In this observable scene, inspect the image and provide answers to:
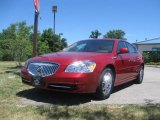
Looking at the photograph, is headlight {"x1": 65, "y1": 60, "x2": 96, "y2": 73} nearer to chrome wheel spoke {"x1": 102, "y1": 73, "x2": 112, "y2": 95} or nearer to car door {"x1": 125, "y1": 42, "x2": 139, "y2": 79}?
chrome wheel spoke {"x1": 102, "y1": 73, "x2": 112, "y2": 95}

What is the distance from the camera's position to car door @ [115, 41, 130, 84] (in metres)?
8.67

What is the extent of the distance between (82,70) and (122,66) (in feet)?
6.51

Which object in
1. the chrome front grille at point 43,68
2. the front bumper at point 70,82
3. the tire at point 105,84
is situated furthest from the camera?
the tire at point 105,84

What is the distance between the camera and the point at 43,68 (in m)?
7.51

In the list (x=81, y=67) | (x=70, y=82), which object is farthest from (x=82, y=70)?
(x=70, y=82)

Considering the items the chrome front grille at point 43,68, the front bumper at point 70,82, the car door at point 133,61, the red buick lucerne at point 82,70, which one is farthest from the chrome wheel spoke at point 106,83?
the car door at point 133,61

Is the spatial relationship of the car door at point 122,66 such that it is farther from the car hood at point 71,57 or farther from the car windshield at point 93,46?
the car hood at point 71,57

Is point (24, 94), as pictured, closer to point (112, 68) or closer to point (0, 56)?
point (112, 68)

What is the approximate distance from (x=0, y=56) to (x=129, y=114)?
3882 cm

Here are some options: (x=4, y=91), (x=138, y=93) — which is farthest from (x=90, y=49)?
(x=4, y=91)

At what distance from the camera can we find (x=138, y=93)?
30.0 feet

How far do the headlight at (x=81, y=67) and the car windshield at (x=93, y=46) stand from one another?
1378 millimetres

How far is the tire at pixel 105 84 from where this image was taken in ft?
25.2

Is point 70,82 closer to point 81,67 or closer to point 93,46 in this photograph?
point 81,67
